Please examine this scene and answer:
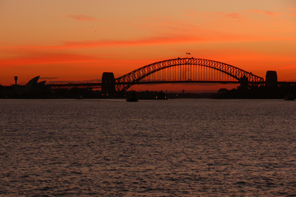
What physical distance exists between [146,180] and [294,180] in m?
5.99

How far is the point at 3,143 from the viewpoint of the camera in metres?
33.6

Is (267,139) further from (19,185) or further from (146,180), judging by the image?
(19,185)

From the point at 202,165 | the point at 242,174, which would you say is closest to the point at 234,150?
the point at 202,165

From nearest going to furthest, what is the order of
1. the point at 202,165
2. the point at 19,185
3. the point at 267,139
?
the point at 19,185
the point at 202,165
the point at 267,139

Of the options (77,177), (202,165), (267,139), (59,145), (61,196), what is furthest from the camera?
(267,139)

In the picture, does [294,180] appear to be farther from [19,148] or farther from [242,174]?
[19,148]

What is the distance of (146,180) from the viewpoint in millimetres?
19328

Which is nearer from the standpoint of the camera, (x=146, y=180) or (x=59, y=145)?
(x=146, y=180)

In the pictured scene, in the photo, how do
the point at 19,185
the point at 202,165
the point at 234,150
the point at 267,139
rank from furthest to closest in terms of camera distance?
1. the point at 267,139
2. the point at 234,150
3. the point at 202,165
4. the point at 19,185

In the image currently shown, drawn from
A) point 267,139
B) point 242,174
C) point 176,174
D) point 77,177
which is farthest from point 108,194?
point 267,139

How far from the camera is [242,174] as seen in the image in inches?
815

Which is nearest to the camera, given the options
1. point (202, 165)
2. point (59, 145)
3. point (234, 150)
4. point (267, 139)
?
point (202, 165)

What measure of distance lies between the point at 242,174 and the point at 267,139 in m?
17.2

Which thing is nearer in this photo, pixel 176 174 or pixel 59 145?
pixel 176 174
